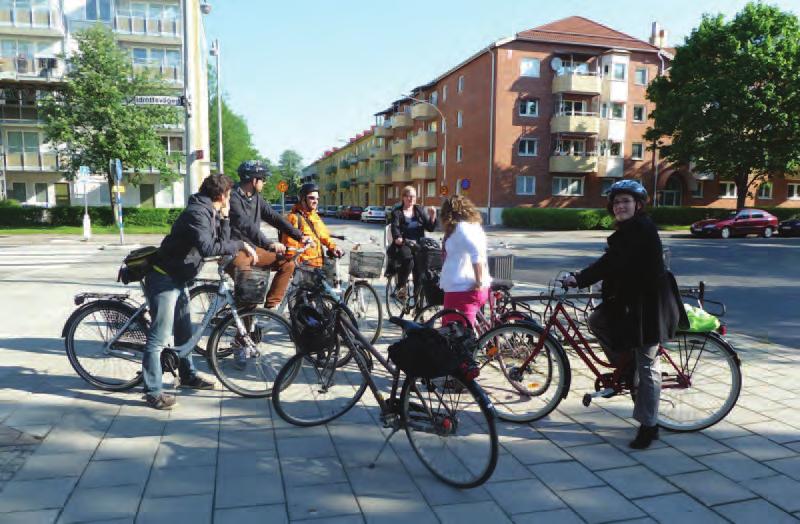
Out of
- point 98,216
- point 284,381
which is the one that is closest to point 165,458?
point 284,381

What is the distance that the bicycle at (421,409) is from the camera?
3188 millimetres

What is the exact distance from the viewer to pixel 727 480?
329cm

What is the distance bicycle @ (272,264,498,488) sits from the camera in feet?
10.5

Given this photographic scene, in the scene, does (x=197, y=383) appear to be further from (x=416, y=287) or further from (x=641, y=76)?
(x=641, y=76)

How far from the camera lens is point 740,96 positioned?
32.6 meters

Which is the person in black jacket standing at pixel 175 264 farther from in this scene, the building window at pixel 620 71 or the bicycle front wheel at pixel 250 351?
the building window at pixel 620 71

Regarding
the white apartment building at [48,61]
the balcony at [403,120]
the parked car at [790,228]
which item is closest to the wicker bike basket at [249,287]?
the parked car at [790,228]

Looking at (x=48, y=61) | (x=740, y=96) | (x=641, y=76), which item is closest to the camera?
(x=740, y=96)

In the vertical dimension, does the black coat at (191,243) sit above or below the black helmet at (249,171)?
below

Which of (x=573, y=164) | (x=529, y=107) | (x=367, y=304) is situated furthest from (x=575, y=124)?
(x=367, y=304)

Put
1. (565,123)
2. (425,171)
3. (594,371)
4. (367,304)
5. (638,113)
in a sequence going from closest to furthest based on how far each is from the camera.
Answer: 1. (594,371)
2. (367,304)
3. (565,123)
4. (638,113)
5. (425,171)

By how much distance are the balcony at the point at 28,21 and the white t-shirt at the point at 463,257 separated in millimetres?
45237

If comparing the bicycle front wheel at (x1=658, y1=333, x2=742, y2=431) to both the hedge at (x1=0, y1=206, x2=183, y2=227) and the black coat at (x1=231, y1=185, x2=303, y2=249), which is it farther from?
the hedge at (x1=0, y1=206, x2=183, y2=227)

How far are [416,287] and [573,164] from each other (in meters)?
35.8
